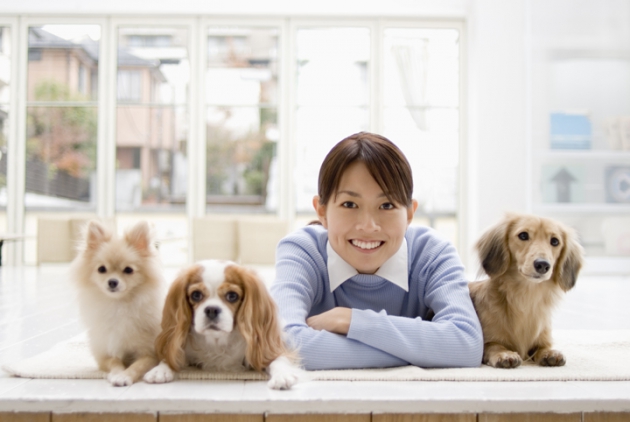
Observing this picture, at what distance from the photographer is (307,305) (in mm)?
1777

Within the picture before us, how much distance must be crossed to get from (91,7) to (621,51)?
6.98 m

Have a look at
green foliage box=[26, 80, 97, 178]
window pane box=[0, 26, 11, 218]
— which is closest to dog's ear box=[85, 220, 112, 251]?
green foliage box=[26, 80, 97, 178]

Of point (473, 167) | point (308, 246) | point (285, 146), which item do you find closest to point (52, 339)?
point (308, 246)

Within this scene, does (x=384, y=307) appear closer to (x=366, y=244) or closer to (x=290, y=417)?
(x=366, y=244)

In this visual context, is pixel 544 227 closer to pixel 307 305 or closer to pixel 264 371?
pixel 307 305

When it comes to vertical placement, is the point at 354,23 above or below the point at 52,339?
above

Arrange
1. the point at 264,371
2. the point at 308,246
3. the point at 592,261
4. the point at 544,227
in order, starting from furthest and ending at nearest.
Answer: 1. the point at 592,261
2. the point at 308,246
3. the point at 544,227
4. the point at 264,371

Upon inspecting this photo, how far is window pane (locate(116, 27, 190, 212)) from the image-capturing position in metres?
8.10

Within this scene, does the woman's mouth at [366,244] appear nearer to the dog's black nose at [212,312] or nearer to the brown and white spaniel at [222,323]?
the brown and white spaniel at [222,323]

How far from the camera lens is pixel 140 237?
60.8 inches

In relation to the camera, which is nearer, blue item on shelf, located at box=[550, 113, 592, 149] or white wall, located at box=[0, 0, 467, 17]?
blue item on shelf, located at box=[550, 113, 592, 149]

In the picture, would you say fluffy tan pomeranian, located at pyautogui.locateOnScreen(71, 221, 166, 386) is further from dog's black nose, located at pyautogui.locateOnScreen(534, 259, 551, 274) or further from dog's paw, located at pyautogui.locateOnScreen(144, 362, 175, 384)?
dog's black nose, located at pyautogui.locateOnScreen(534, 259, 551, 274)

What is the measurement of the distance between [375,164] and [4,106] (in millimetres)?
8045

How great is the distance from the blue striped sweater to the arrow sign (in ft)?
18.9
